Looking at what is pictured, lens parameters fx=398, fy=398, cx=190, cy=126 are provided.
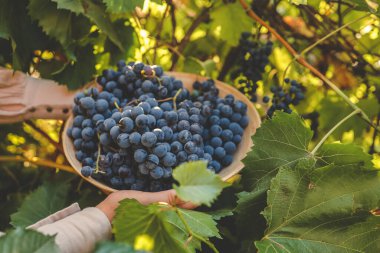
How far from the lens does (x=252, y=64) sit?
4.97ft

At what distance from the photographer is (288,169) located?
102 cm

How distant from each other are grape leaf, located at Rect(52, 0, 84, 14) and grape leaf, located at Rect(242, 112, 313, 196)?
0.66 metres

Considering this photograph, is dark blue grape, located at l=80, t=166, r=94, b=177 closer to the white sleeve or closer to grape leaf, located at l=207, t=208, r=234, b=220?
the white sleeve

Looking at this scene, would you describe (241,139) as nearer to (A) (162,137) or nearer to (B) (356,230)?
(A) (162,137)

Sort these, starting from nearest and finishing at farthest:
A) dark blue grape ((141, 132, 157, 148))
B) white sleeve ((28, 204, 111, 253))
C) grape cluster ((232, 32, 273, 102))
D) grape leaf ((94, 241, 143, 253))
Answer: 1. grape leaf ((94, 241, 143, 253))
2. white sleeve ((28, 204, 111, 253))
3. dark blue grape ((141, 132, 157, 148))
4. grape cluster ((232, 32, 273, 102))

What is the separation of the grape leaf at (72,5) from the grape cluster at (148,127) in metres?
0.21

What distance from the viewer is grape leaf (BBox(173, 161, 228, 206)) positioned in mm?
713

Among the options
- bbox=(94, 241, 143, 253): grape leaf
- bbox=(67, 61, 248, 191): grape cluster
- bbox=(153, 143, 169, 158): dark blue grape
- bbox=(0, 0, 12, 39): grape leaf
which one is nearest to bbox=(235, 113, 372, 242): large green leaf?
Result: bbox=(67, 61, 248, 191): grape cluster

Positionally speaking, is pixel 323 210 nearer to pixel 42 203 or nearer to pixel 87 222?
pixel 87 222

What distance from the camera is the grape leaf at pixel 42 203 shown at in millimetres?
1282

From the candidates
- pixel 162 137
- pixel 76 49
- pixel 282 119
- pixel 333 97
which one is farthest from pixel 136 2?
pixel 333 97

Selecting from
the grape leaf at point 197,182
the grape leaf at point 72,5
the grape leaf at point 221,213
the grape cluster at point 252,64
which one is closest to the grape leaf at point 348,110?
the grape cluster at point 252,64

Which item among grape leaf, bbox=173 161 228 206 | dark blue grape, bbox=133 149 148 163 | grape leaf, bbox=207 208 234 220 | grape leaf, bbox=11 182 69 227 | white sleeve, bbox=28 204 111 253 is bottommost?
grape leaf, bbox=11 182 69 227

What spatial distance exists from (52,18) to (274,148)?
2.72ft
